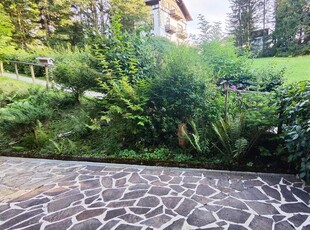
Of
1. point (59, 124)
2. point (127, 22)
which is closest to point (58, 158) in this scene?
point (59, 124)

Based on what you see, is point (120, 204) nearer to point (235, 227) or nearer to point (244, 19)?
point (235, 227)

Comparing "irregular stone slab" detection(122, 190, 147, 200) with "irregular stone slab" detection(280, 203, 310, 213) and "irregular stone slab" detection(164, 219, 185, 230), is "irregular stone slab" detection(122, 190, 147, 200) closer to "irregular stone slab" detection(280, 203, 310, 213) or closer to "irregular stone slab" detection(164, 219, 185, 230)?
"irregular stone slab" detection(164, 219, 185, 230)

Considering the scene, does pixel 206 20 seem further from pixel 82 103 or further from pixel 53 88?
pixel 53 88

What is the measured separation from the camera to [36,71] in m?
11.0

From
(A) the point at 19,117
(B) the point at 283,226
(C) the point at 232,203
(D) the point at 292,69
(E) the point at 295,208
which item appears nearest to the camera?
(B) the point at 283,226

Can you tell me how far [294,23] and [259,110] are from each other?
15198mm

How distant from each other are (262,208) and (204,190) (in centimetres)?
66

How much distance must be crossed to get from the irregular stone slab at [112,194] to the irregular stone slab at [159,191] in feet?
1.28

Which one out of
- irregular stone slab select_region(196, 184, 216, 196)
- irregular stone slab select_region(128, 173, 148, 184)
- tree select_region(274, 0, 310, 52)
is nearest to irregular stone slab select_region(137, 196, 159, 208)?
irregular stone slab select_region(128, 173, 148, 184)

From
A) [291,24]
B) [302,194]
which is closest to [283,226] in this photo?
[302,194]

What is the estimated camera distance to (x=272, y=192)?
2.44 m

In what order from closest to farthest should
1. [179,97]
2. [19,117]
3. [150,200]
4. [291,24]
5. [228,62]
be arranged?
1. [150,200]
2. [179,97]
3. [19,117]
4. [228,62]
5. [291,24]

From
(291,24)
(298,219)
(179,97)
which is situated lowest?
(298,219)

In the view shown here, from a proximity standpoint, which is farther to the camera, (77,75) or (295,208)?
(77,75)
